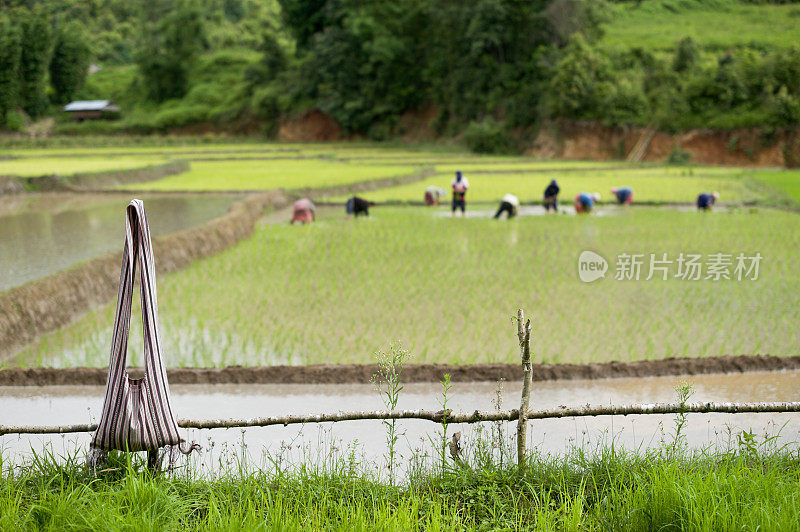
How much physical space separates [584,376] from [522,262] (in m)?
3.84

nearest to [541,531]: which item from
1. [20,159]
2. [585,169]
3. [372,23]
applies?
[585,169]

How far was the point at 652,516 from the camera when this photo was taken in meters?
2.87

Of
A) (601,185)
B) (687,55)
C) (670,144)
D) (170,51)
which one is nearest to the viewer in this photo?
(601,185)

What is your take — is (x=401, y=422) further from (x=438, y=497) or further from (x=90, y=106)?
(x=90, y=106)

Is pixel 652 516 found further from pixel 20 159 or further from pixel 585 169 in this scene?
pixel 20 159

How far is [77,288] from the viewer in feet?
22.2

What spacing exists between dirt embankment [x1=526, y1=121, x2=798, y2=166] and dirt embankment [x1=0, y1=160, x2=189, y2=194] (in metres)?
18.1

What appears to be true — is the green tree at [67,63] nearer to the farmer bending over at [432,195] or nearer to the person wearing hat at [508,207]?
the farmer bending over at [432,195]

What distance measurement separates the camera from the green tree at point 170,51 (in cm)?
4691

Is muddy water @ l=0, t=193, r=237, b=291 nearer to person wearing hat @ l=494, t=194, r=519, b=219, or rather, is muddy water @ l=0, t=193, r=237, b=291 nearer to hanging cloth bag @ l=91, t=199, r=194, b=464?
hanging cloth bag @ l=91, t=199, r=194, b=464

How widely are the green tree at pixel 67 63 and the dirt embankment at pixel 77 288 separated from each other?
41.2 meters

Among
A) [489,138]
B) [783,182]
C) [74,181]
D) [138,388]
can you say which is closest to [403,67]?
[489,138]

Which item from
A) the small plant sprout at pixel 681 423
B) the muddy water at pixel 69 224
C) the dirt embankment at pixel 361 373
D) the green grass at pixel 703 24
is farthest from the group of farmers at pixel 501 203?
the green grass at pixel 703 24

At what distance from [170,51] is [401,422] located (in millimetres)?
47800
